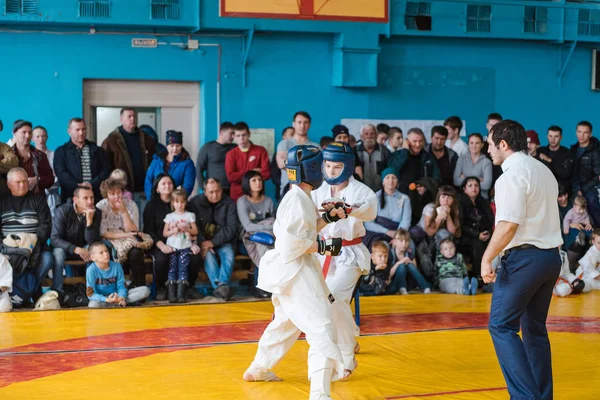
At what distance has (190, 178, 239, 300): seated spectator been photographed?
28.8 feet

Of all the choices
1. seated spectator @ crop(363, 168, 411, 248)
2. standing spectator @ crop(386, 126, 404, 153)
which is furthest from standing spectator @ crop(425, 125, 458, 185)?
seated spectator @ crop(363, 168, 411, 248)

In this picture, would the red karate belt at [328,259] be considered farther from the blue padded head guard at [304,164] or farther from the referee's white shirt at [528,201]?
the referee's white shirt at [528,201]

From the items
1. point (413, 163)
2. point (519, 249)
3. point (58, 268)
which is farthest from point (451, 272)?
point (519, 249)

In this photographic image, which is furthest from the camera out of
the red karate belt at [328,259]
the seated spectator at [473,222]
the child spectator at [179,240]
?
the seated spectator at [473,222]

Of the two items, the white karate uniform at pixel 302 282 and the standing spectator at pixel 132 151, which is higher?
the standing spectator at pixel 132 151

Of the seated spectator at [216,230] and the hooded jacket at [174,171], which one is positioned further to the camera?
the hooded jacket at [174,171]

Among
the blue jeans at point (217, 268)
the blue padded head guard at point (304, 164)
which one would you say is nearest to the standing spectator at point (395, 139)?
the blue jeans at point (217, 268)

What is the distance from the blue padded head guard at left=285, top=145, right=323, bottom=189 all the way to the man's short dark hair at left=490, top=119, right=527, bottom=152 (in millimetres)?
1008

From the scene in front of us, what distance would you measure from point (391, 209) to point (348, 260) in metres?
3.36

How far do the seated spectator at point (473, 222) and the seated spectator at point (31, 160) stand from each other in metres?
4.37

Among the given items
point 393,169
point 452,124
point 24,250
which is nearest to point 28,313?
point 24,250

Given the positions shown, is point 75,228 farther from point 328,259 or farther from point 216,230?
point 328,259

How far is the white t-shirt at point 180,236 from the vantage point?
863 cm

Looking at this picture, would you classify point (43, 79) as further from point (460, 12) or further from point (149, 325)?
→ point (460, 12)
